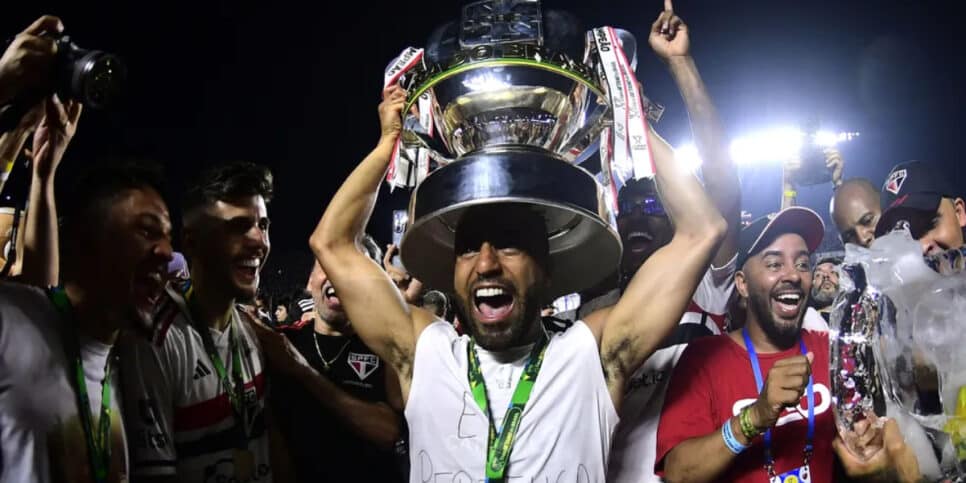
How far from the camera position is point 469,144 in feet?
6.83

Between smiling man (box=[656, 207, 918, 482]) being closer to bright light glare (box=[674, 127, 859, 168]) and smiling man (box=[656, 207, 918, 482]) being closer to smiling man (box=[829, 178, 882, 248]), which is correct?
smiling man (box=[829, 178, 882, 248])

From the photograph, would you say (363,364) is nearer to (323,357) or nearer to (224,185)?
(323,357)

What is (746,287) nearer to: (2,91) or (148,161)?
(148,161)

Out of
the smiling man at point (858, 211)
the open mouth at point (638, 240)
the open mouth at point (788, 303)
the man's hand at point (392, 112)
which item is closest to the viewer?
the man's hand at point (392, 112)

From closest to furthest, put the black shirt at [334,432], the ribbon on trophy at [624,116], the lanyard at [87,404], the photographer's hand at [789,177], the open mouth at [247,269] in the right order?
the lanyard at [87,404] → the ribbon on trophy at [624,116] → the open mouth at [247,269] → the black shirt at [334,432] → the photographer's hand at [789,177]

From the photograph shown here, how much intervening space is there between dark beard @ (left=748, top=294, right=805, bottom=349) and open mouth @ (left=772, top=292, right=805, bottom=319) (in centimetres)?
2

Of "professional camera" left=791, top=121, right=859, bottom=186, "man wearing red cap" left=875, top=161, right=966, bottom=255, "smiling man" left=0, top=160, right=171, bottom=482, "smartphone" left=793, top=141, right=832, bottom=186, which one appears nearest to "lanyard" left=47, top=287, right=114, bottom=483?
"smiling man" left=0, top=160, right=171, bottom=482

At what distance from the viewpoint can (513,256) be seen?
1786 mm

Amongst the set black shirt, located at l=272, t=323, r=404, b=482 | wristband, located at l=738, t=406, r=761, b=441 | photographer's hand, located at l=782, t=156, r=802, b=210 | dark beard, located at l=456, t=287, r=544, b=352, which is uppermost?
photographer's hand, located at l=782, t=156, r=802, b=210

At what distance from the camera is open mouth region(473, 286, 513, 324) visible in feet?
5.70

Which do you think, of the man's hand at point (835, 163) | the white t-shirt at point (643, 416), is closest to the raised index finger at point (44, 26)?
the white t-shirt at point (643, 416)

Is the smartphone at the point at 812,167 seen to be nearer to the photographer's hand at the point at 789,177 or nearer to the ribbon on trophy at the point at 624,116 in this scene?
the photographer's hand at the point at 789,177

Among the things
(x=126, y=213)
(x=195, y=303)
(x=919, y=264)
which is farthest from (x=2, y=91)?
(x=919, y=264)

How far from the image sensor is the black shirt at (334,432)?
7.95 feet
